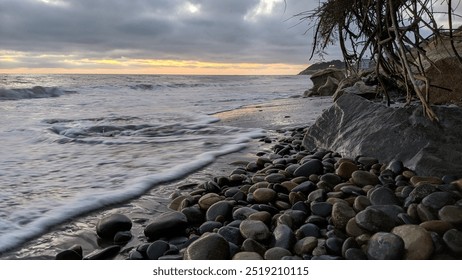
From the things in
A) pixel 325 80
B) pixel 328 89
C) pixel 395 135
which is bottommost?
pixel 395 135

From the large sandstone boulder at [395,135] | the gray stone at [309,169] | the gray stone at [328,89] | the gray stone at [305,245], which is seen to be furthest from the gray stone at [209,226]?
the gray stone at [328,89]

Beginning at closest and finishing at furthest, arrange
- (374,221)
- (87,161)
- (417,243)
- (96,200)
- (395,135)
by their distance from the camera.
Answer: (417,243) < (374,221) < (96,200) < (395,135) < (87,161)

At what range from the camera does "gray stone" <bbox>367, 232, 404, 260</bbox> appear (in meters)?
2.01

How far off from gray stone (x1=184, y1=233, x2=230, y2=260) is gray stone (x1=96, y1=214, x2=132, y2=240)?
66cm

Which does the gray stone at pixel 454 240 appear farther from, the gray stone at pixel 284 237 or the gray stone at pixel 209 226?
the gray stone at pixel 209 226

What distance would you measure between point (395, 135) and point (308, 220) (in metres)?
1.61

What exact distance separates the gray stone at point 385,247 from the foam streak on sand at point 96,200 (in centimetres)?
210

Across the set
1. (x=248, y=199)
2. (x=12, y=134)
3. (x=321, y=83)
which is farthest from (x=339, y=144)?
(x=321, y=83)

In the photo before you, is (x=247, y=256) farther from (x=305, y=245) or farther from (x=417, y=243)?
(x=417, y=243)

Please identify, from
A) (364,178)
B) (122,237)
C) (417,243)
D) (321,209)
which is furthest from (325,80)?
(417,243)

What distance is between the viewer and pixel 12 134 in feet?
22.9

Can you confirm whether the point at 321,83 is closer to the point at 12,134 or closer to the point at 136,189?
the point at 12,134

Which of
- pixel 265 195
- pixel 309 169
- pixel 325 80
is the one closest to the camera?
pixel 265 195

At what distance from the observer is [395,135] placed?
143 inches
